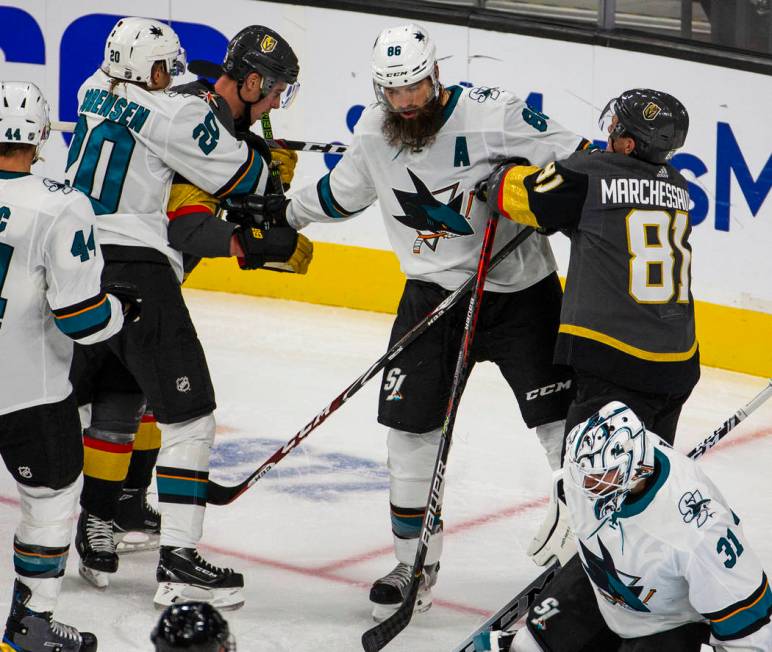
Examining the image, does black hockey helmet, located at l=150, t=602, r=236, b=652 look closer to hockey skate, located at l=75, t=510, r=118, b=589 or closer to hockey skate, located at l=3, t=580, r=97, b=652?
hockey skate, located at l=3, t=580, r=97, b=652

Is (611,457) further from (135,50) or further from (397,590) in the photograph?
(135,50)

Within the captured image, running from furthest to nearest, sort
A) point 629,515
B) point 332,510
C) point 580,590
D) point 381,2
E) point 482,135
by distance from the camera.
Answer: point 381,2 < point 332,510 < point 482,135 < point 580,590 < point 629,515

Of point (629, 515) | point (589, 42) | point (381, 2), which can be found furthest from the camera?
point (381, 2)

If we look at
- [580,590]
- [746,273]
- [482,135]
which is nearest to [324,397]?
[746,273]

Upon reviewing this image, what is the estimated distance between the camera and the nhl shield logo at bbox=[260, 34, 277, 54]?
3.68m

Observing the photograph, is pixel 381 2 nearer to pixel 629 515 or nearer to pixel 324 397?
pixel 324 397

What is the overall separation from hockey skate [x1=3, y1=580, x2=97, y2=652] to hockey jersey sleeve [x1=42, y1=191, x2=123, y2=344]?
0.60 metres

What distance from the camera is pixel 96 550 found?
376cm

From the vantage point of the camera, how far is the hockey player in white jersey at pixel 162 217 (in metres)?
3.49

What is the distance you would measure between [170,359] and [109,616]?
2.13 ft

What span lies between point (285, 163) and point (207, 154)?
0.51m

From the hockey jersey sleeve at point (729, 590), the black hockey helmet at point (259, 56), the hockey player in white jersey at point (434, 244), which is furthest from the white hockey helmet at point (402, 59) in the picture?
the hockey jersey sleeve at point (729, 590)

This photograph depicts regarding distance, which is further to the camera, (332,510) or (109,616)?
(332,510)

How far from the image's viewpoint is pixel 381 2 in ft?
20.2
